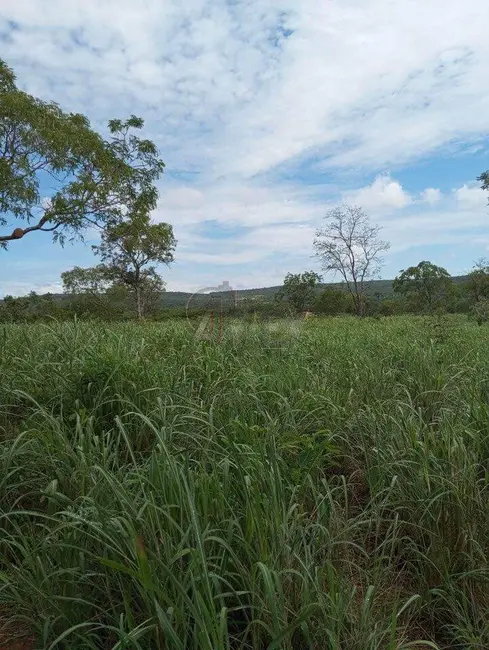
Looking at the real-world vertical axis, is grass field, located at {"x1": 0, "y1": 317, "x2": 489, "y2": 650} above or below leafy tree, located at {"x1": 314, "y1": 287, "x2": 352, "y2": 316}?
below

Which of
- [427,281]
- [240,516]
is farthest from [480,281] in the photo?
[240,516]

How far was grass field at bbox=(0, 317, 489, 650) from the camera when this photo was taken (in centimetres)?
139

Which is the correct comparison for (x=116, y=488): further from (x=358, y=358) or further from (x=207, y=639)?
(x=358, y=358)

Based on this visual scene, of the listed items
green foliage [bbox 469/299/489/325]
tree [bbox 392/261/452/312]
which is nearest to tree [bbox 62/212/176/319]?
green foliage [bbox 469/299/489/325]

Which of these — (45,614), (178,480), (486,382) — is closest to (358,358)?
(486,382)

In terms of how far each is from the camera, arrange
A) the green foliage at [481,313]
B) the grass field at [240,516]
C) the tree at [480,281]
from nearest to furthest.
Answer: the grass field at [240,516]
the green foliage at [481,313]
the tree at [480,281]

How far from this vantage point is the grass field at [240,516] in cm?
139

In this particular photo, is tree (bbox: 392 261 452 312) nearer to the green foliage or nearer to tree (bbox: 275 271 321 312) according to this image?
tree (bbox: 275 271 321 312)

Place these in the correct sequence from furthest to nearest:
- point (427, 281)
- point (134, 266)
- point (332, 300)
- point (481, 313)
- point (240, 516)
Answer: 1. point (332, 300)
2. point (427, 281)
3. point (134, 266)
4. point (481, 313)
5. point (240, 516)

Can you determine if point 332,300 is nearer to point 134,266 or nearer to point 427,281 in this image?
point 427,281

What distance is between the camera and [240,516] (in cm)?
173

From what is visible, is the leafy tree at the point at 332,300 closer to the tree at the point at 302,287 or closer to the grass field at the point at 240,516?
the tree at the point at 302,287

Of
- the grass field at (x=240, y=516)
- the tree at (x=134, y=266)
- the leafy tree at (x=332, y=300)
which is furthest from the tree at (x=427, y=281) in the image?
the grass field at (x=240, y=516)

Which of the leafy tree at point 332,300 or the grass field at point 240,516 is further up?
the leafy tree at point 332,300
